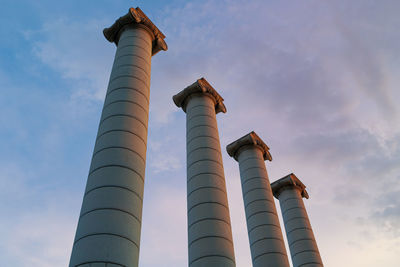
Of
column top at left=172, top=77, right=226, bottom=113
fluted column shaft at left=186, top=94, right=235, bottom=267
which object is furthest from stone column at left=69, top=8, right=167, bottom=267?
column top at left=172, top=77, right=226, bottom=113

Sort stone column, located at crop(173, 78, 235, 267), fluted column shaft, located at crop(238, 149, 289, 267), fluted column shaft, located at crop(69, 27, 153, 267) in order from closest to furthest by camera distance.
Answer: fluted column shaft, located at crop(69, 27, 153, 267) → stone column, located at crop(173, 78, 235, 267) → fluted column shaft, located at crop(238, 149, 289, 267)

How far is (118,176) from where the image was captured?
20.9 m

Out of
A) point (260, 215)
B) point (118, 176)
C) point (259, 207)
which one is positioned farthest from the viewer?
point (259, 207)

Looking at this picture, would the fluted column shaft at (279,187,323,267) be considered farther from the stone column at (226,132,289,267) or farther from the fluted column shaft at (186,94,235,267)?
the fluted column shaft at (186,94,235,267)

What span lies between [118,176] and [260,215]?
981 inches

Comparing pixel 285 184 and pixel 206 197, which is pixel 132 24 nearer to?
pixel 206 197

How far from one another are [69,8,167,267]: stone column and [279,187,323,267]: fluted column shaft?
3074 cm

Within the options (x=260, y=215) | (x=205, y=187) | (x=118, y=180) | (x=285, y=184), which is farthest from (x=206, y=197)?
(x=285, y=184)

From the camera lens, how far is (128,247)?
61.0ft

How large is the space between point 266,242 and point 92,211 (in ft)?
81.3

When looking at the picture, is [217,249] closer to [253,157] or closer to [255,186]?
[255,186]

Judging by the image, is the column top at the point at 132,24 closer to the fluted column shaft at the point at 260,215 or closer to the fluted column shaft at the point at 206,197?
the fluted column shaft at the point at 206,197

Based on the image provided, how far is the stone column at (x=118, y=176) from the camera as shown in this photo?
58.7 ft

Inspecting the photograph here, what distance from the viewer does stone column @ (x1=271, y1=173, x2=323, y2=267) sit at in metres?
46.6
